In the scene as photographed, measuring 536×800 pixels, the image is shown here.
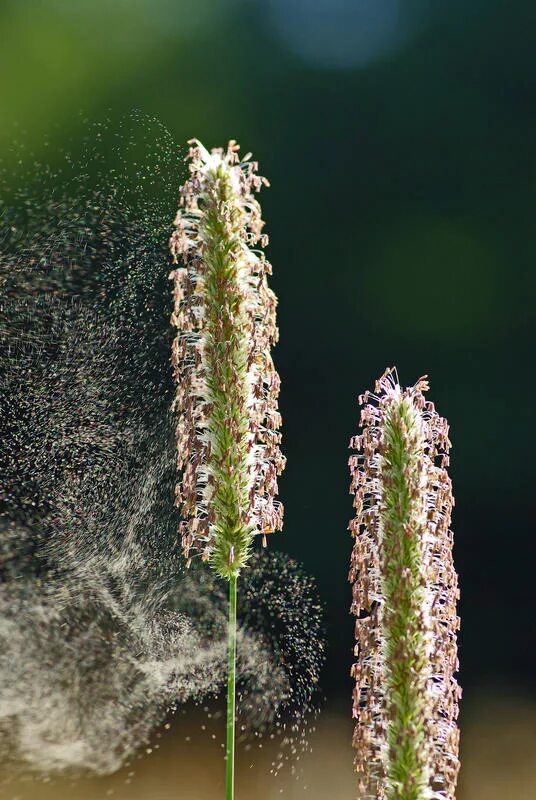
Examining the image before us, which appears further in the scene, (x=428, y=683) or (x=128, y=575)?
(x=128, y=575)

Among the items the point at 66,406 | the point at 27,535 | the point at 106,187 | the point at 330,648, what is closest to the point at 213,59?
the point at 106,187

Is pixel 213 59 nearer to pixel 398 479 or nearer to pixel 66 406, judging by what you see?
pixel 66 406

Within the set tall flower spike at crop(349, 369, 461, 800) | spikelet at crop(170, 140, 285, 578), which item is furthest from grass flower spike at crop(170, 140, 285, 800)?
tall flower spike at crop(349, 369, 461, 800)

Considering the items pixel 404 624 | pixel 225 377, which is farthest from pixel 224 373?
pixel 404 624

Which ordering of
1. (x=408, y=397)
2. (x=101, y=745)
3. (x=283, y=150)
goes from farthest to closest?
1. (x=283, y=150)
2. (x=101, y=745)
3. (x=408, y=397)

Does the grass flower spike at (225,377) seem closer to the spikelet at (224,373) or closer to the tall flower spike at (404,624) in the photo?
the spikelet at (224,373)

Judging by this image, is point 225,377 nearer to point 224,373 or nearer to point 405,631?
point 224,373
